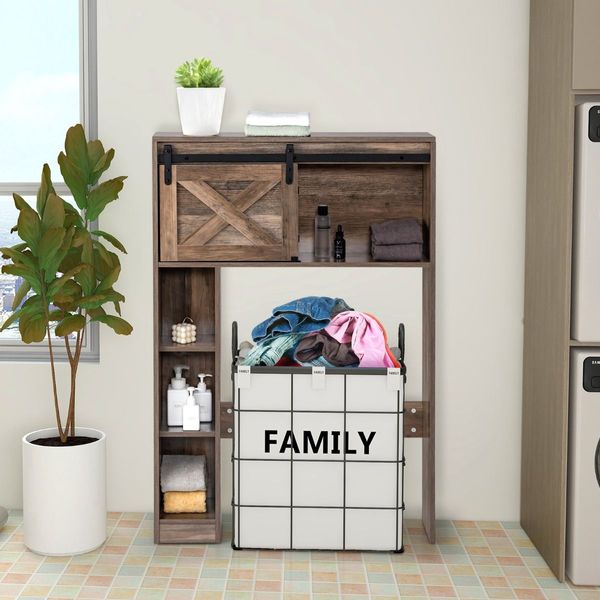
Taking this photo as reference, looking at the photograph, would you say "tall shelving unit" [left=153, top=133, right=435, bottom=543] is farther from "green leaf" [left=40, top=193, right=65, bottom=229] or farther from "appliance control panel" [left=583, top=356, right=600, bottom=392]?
"appliance control panel" [left=583, top=356, right=600, bottom=392]

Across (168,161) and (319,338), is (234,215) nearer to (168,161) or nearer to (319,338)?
(168,161)

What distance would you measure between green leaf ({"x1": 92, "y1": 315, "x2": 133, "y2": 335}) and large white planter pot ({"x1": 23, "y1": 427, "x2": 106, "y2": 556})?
427 mm

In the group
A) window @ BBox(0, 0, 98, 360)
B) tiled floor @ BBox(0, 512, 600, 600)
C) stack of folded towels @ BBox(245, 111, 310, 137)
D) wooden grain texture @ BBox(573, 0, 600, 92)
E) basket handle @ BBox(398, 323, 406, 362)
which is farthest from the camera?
window @ BBox(0, 0, 98, 360)

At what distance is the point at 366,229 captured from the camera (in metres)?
3.55

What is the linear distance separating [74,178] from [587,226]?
1841mm

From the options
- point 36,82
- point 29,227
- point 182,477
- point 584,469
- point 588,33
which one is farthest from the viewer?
point 36,82

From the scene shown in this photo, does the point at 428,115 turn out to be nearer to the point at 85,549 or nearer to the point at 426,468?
the point at 426,468

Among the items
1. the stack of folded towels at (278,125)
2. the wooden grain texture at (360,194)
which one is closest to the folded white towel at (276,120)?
the stack of folded towels at (278,125)

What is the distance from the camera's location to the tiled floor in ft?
9.91

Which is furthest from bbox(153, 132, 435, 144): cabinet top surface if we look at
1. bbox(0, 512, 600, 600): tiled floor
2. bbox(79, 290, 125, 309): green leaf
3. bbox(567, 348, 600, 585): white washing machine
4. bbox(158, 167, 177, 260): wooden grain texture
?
bbox(0, 512, 600, 600): tiled floor

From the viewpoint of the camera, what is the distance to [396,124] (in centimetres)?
360

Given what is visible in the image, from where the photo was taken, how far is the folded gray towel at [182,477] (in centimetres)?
347

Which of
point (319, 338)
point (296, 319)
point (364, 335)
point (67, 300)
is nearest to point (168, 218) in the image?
point (67, 300)

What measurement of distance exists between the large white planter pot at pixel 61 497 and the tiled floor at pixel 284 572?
55 millimetres
